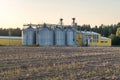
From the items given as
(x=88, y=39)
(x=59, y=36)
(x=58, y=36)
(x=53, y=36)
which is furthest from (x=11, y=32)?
(x=59, y=36)

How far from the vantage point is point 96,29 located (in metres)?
142

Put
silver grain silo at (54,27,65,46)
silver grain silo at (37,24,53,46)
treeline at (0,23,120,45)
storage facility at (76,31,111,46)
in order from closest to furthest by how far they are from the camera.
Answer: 1. silver grain silo at (37,24,53,46)
2. silver grain silo at (54,27,65,46)
3. storage facility at (76,31,111,46)
4. treeline at (0,23,120,45)

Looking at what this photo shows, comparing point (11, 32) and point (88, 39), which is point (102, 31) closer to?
point (11, 32)

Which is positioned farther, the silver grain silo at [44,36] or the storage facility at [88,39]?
the storage facility at [88,39]

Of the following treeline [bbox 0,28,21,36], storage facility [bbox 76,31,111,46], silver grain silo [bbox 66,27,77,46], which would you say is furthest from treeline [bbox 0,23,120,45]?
silver grain silo [bbox 66,27,77,46]

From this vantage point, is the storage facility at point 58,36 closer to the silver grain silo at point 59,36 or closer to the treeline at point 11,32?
the silver grain silo at point 59,36

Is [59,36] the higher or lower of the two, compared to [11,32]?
lower

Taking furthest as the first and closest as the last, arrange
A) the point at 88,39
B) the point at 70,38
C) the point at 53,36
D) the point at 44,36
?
the point at 88,39
the point at 70,38
the point at 53,36
the point at 44,36

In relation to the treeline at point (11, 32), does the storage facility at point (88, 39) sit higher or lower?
lower

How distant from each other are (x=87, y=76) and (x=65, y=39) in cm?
6706

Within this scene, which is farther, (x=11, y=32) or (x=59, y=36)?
(x=11, y=32)

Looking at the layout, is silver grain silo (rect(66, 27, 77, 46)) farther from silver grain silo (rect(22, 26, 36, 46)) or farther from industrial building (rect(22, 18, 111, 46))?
silver grain silo (rect(22, 26, 36, 46))

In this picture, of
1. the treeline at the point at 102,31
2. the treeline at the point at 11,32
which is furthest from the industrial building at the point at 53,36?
the treeline at the point at 11,32

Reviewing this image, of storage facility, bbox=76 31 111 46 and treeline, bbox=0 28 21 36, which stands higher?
treeline, bbox=0 28 21 36
